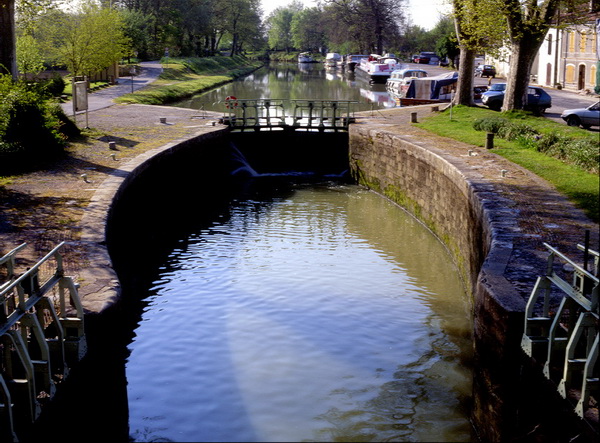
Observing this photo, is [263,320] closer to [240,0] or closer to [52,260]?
[52,260]

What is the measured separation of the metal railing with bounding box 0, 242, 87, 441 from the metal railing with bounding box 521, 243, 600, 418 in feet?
13.3

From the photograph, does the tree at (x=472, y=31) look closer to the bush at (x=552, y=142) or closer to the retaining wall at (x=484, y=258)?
the bush at (x=552, y=142)

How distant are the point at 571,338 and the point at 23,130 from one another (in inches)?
536

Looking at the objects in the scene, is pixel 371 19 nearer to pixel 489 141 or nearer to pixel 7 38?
pixel 7 38

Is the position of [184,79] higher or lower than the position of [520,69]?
higher

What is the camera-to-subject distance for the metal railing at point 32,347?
584 centimetres

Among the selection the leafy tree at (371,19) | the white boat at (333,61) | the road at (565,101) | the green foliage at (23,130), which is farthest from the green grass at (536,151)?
the white boat at (333,61)

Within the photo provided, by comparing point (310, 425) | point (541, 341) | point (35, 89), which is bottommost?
Result: point (310, 425)

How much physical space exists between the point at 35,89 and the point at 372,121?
10643 millimetres

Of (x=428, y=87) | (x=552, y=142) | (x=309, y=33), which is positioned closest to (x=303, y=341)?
(x=552, y=142)

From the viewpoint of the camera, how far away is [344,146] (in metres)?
23.4

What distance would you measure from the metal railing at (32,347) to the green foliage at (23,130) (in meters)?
9.24

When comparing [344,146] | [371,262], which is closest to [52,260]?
[371,262]

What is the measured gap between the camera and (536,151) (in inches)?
647
